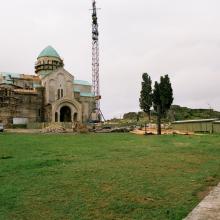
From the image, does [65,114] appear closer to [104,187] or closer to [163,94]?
[163,94]

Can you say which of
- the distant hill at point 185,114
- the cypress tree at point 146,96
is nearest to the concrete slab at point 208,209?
the cypress tree at point 146,96

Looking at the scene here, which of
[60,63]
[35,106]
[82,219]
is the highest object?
[60,63]

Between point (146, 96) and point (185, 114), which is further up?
point (146, 96)

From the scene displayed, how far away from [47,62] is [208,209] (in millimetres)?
67707

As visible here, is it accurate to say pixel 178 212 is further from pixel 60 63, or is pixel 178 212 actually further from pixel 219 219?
pixel 60 63

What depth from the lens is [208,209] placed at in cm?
726

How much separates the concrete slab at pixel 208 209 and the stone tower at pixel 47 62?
65.7m

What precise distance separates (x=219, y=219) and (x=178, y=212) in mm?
1023

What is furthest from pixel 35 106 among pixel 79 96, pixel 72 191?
pixel 72 191

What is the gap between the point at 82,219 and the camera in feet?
23.4

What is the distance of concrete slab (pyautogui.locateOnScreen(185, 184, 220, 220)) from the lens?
6691 millimetres

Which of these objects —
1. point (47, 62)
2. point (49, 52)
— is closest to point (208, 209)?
point (47, 62)

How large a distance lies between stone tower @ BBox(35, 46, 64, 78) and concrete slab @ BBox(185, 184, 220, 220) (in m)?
65.7

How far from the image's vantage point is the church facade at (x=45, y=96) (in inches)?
2418
